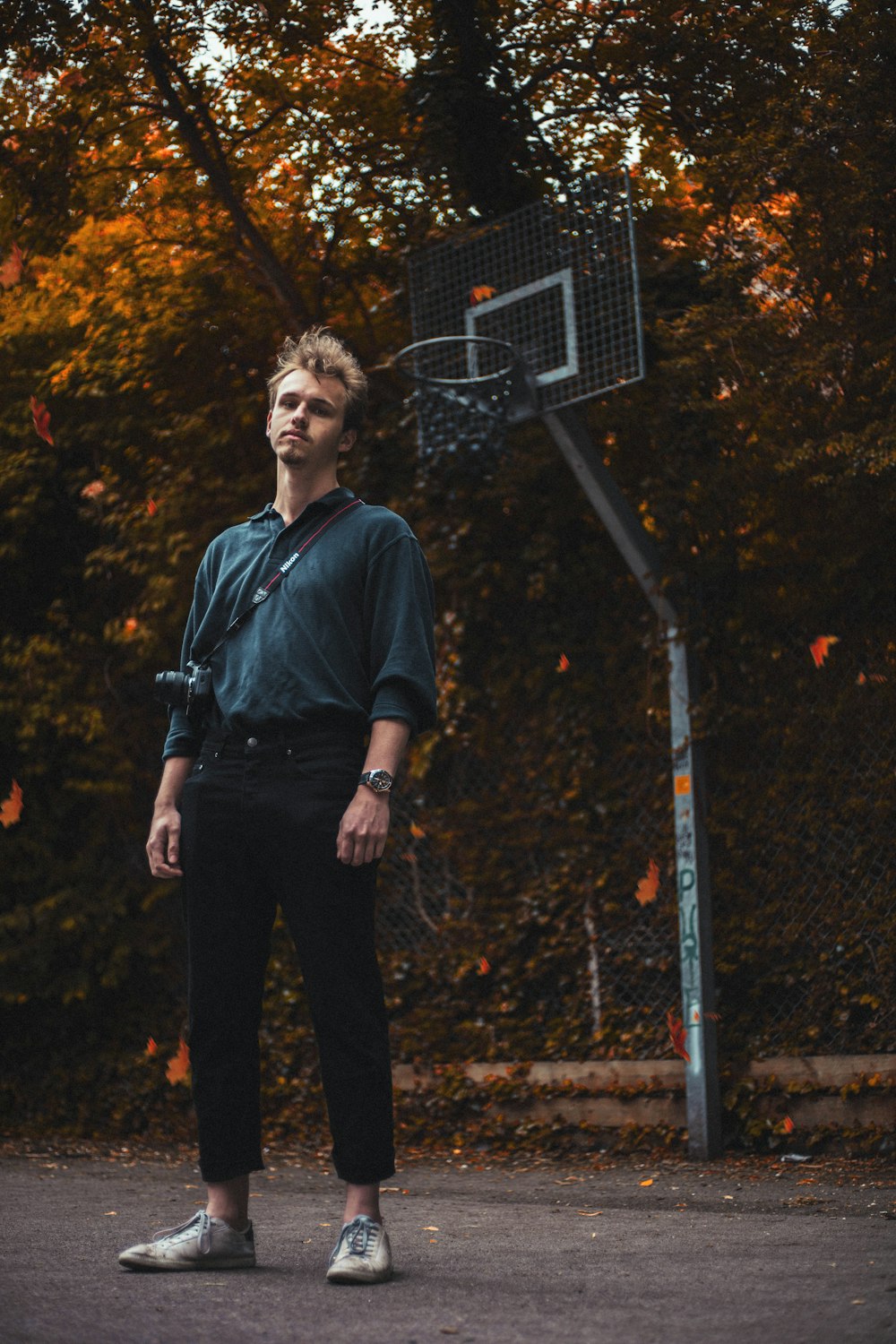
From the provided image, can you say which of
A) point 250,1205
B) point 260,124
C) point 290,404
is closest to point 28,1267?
point 250,1205

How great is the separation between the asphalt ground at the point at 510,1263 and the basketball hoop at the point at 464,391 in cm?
313

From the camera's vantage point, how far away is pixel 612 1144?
6.18 metres

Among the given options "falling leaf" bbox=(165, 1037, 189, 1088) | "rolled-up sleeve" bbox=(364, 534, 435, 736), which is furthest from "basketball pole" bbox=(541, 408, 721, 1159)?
"falling leaf" bbox=(165, 1037, 189, 1088)

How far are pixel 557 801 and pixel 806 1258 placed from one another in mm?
3308

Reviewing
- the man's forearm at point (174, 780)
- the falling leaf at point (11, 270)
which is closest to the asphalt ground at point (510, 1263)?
the man's forearm at point (174, 780)

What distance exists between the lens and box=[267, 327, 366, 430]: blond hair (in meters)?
3.45

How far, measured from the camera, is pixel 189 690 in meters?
3.39

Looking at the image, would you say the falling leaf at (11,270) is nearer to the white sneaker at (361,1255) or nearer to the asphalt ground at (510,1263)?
the asphalt ground at (510,1263)

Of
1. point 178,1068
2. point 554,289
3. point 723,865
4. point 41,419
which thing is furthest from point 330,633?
point 41,419

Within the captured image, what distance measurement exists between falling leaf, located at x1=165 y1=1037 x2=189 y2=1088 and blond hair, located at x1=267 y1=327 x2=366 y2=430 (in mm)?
4911

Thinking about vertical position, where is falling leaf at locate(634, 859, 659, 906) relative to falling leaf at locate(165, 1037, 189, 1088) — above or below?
above

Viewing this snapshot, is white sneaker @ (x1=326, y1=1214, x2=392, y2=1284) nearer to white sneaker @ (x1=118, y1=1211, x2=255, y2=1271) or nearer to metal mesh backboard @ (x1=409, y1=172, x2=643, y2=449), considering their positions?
white sneaker @ (x1=118, y1=1211, x2=255, y2=1271)

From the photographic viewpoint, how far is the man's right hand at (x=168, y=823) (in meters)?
3.32

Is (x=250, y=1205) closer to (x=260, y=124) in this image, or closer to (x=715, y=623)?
(x=715, y=623)
